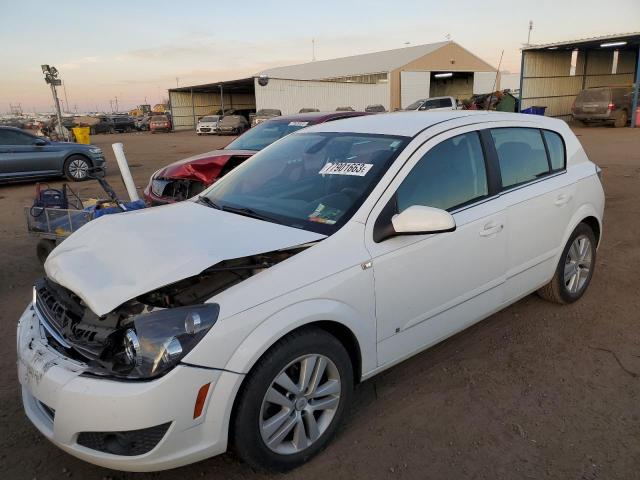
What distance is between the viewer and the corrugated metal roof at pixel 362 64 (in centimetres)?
4256

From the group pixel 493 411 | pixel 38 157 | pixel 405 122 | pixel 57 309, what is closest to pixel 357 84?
pixel 38 157

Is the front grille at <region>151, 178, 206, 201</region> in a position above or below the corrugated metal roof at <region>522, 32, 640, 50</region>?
below

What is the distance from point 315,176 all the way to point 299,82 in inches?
1470

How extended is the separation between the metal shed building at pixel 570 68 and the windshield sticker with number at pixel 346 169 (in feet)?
86.4

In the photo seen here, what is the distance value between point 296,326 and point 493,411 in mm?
1416

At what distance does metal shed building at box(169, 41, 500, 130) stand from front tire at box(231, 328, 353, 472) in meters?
35.5

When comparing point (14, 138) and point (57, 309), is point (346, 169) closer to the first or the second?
point (57, 309)

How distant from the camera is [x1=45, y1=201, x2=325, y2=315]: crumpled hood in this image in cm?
A: 229

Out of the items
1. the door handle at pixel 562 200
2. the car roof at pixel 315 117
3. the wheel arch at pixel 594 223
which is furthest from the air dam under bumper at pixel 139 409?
the car roof at pixel 315 117

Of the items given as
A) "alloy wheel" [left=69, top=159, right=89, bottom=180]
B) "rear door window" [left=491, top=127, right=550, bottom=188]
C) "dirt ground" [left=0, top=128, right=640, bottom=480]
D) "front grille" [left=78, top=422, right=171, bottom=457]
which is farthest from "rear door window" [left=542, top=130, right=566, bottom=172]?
"alloy wheel" [left=69, top=159, right=89, bottom=180]

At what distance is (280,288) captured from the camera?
232 centimetres

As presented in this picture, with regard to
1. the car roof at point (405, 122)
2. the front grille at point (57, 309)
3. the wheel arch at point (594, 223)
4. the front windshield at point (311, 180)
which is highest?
the car roof at point (405, 122)

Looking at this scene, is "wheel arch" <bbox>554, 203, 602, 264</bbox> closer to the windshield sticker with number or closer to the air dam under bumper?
the windshield sticker with number

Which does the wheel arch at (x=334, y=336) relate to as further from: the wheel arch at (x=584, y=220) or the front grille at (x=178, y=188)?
the front grille at (x=178, y=188)
